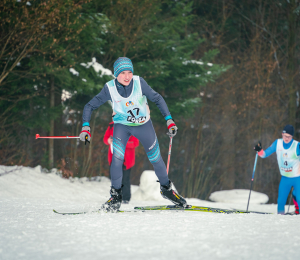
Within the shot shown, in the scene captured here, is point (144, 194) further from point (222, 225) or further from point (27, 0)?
point (222, 225)

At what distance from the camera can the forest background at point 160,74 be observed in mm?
8766

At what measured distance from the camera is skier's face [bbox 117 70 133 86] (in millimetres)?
4293

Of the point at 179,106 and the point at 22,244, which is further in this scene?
the point at 179,106

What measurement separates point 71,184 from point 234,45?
1171cm

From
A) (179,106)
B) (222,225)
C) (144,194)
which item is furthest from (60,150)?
(222,225)

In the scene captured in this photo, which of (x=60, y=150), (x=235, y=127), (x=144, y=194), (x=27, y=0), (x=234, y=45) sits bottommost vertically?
(x=144, y=194)

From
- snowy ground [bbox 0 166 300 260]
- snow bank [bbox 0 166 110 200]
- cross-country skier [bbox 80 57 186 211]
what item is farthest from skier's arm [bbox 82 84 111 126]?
snow bank [bbox 0 166 110 200]

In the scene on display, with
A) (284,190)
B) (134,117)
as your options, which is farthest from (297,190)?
(134,117)

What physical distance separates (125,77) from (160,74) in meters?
7.04

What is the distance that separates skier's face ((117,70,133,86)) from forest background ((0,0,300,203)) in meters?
4.29

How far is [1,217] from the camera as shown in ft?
12.7

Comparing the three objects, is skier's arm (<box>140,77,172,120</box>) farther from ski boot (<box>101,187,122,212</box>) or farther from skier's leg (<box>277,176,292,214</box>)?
skier's leg (<box>277,176,292,214</box>)

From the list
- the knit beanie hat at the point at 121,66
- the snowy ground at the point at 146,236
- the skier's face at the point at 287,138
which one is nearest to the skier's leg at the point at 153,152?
the snowy ground at the point at 146,236

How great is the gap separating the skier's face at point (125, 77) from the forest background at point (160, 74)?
14.1 ft
